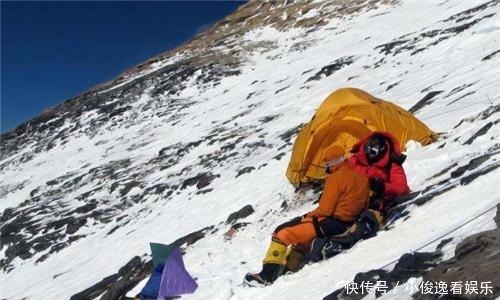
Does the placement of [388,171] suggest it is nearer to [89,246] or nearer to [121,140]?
[89,246]

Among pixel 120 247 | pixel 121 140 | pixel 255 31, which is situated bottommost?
pixel 120 247

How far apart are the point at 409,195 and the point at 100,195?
15488 millimetres

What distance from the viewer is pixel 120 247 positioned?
Answer: 47.6 feet

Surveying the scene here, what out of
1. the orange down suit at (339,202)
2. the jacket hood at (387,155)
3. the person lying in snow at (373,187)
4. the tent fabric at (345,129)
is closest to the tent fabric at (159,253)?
the orange down suit at (339,202)

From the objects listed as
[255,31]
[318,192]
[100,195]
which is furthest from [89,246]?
[255,31]

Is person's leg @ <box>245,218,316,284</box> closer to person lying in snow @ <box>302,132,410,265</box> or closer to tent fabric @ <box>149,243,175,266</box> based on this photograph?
person lying in snow @ <box>302,132,410,265</box>

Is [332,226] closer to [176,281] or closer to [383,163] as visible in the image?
[383,163]

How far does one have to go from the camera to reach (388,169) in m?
7.64

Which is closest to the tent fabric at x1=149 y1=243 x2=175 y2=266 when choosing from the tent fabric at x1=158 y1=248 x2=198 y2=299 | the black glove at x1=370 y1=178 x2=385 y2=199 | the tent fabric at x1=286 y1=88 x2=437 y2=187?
the tent fabric at x1=158 y1=248 x2=198 y2=299

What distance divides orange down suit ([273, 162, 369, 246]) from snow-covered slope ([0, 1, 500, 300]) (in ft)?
1.30

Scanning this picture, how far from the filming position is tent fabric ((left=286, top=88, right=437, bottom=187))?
10688mm

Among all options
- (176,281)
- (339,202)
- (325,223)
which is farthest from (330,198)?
(176,281)

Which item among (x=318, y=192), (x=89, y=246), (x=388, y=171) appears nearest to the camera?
(x=388, y=171)

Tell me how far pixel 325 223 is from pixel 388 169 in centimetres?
124
